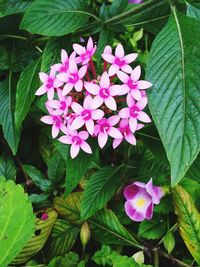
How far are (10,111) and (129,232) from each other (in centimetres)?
50

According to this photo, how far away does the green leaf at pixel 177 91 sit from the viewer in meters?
0.93

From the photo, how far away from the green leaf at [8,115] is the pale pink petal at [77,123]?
0.39 m

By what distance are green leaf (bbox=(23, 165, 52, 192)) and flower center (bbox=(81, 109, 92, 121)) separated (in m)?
0.52

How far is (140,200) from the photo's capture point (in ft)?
4.56

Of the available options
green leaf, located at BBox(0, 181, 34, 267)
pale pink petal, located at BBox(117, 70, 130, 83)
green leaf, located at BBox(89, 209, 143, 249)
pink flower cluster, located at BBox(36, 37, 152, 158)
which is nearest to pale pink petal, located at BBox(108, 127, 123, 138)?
pink flower cluster, located at BBox(36, 37, 152, 158)

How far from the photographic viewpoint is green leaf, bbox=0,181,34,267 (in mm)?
1141

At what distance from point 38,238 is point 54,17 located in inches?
25.3

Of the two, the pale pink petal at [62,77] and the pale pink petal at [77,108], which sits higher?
the pale pink petal at [62,77]

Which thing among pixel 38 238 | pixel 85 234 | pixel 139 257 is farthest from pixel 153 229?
pixel 38 238

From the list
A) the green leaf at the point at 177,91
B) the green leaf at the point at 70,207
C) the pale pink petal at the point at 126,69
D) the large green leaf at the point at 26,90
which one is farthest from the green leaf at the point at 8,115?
the green leaf at the point at 177,91

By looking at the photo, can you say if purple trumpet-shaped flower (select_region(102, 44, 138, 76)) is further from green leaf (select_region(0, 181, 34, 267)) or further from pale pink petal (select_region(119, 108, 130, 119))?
green leaf (select_region(0, 181, 34, 267))

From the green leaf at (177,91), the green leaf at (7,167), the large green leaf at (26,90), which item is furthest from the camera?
the green leaf at (7,167)

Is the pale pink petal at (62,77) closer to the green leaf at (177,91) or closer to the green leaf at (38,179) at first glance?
the green leaf at (177,91)

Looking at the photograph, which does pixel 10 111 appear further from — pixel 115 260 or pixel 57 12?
pixel 115 260
